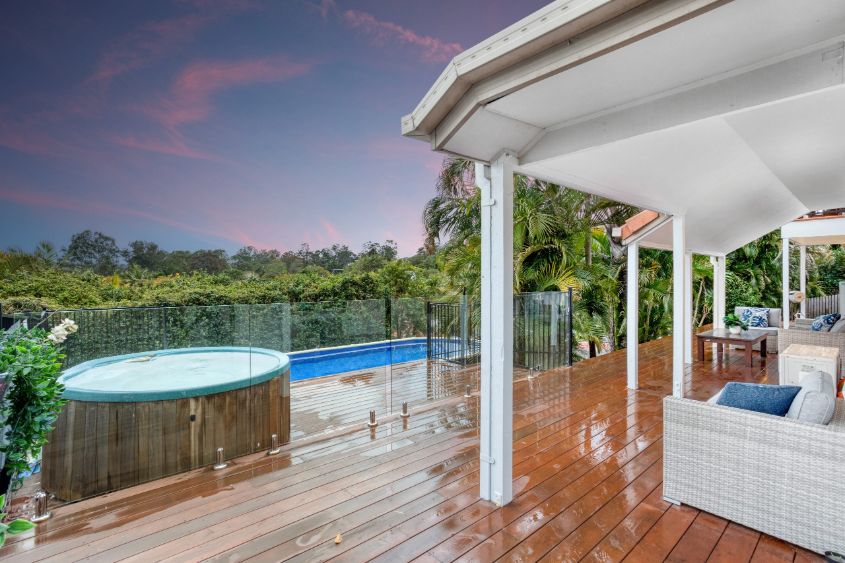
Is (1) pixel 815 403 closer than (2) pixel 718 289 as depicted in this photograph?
Yes

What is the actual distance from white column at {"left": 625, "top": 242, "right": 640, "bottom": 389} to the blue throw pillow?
2.98 meters

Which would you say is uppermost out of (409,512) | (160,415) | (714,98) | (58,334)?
(714,98)

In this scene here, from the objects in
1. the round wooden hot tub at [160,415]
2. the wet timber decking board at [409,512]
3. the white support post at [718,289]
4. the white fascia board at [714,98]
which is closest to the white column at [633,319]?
the wet timber decking board at [409,512]

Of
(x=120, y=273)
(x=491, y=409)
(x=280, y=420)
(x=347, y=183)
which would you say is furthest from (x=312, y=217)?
(x=491, y=409)

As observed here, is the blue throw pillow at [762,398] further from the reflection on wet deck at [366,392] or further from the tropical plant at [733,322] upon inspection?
the tropical plant at [733,322]

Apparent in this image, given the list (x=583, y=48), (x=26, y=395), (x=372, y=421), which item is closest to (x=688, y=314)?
(x=372, y=421)

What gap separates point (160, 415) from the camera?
3.33 metres

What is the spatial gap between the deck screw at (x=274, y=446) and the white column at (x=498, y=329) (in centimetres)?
190

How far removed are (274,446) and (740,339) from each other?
7367 mm

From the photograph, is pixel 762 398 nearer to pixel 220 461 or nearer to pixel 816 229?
pixel 220 461

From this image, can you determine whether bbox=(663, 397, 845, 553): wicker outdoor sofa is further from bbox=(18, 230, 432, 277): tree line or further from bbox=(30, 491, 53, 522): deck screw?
bbox=(18, 230, 432, 277): tree line

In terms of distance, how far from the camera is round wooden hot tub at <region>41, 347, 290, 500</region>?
119 inches

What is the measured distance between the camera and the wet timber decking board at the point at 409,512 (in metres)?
2.35

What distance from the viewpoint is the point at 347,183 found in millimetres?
22641
